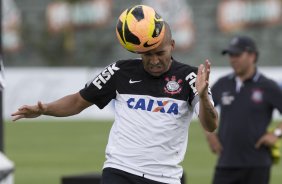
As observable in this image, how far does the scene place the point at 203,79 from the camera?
21.1ft

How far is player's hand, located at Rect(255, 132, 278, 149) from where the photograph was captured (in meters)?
9.40

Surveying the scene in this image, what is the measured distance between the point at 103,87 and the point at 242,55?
295cm

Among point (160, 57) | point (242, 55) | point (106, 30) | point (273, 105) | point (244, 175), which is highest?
point (160, 57)

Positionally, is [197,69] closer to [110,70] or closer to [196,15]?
[110,70]

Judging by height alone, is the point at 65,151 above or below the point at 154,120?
below

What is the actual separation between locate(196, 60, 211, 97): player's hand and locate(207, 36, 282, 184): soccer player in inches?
121

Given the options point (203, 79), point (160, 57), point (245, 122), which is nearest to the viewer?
point (203, 79)

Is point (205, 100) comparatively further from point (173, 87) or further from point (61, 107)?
point (61, 107)

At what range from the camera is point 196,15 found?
4012 cm

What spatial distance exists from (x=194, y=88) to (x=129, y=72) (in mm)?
562

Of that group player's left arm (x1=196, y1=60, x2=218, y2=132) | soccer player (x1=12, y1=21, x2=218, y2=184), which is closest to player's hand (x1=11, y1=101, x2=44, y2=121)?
soccer player (x1=12, y1=21, x2=218, y2=184)

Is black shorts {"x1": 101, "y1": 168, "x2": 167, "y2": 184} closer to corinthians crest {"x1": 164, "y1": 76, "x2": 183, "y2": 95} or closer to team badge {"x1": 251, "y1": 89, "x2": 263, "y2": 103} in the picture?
corinthians crest {"x1": 164, "y1": 76, "x2": 183, "y2": 95}

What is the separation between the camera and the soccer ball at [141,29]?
660 centimetres

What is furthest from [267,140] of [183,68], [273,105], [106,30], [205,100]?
[106,30]
